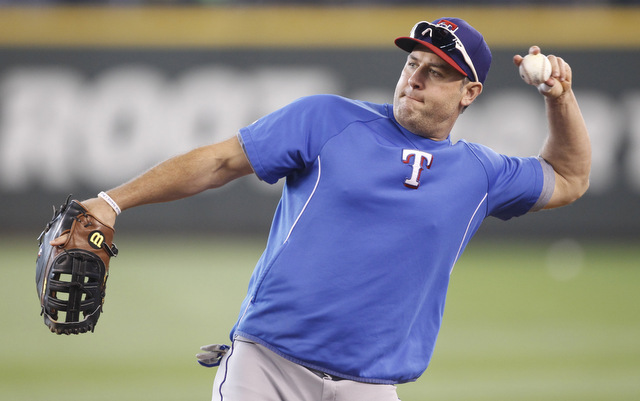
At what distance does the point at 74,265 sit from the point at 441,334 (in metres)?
5.77

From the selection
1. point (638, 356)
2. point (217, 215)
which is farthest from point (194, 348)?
point (217, 215)

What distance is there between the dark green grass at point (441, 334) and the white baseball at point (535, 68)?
358 centimetres

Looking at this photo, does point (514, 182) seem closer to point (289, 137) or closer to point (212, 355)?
point (289, 137)

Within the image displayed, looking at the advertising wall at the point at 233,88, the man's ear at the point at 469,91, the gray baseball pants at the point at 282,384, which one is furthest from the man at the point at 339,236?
the advertising wall at the point at 233,88

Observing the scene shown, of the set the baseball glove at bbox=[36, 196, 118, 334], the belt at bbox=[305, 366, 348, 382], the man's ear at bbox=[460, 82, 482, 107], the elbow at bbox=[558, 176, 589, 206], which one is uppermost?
the man's ear at bbox=[460, 82, 482, 107]

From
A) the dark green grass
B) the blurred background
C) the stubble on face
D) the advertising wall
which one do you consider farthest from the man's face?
the advertising wall

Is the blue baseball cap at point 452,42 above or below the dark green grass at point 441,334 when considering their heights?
above

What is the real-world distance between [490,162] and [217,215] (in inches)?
402

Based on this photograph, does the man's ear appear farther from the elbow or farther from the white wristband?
the white wristband

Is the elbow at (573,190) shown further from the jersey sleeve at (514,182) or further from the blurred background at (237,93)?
the blurred background at (237,93)

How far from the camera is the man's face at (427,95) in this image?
3945 mm

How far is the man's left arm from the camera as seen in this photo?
4.22 meters

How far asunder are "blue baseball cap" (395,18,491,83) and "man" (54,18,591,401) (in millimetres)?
53

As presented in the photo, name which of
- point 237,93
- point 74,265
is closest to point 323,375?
point 74,265
